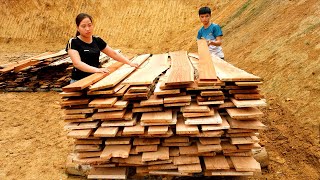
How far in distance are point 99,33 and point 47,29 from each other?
136 inches

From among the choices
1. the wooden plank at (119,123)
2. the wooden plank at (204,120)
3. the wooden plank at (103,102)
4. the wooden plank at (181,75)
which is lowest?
the wooden plank at (119,123)

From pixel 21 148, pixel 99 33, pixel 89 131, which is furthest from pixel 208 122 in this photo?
pixel 99 33

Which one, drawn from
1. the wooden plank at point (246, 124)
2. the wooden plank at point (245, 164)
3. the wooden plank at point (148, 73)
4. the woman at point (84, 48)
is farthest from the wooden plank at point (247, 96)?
the woman at point (84, 48)

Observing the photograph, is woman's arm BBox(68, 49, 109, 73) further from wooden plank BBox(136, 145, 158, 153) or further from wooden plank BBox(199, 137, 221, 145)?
wooden plank BBox(199, 137, 221, 145)

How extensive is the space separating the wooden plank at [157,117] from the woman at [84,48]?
116 cm

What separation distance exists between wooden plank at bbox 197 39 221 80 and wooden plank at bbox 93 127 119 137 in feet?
3.76

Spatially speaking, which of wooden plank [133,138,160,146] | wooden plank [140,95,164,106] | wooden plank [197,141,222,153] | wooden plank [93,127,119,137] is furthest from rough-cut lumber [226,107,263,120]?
wooden plank [93,127,119,137]

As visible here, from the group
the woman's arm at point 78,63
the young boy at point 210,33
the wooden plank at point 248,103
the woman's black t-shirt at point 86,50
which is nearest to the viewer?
the wooden plank at point 248,103

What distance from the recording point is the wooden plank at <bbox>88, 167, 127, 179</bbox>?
11.2ft

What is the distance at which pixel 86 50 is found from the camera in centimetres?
394

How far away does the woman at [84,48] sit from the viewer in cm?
378

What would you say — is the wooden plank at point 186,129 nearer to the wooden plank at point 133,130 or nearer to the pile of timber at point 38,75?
the wooden plank at point 133,130

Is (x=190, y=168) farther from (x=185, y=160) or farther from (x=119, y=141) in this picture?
(x=119, y=141)

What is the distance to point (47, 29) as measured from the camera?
17422 mm
